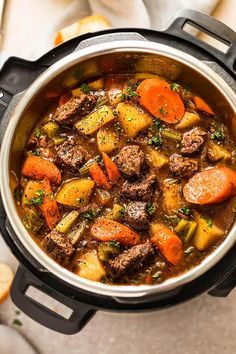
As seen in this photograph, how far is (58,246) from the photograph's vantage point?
7.08 ft

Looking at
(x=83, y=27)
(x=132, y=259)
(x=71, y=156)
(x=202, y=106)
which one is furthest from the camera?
(x=83, y=27)

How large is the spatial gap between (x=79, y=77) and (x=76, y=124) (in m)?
0.19

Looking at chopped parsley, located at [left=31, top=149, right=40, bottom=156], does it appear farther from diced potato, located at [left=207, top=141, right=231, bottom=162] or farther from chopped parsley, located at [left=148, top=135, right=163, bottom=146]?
diced potato, located at [left=207, top=141, right=231, bottom=162]

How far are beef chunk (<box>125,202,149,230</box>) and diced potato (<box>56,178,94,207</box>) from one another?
159 mm

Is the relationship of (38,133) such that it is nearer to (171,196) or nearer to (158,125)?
(158,125)

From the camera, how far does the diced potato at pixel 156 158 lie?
2248 millimetres

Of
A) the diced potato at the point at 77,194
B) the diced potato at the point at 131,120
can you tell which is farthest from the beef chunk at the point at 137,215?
the diced potato at the point at 131,120

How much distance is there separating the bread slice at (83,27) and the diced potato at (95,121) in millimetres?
456

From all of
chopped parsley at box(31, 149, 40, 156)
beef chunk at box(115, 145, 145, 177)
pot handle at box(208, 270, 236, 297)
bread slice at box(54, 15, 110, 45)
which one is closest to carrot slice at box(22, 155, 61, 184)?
chopped parsley at box(31, 149, 40, 156)

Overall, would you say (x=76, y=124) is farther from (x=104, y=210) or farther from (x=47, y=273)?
(x=47, y=273)

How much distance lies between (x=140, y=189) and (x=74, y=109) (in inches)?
15.4

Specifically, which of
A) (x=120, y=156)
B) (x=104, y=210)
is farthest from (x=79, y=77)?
(x=104, y=210)

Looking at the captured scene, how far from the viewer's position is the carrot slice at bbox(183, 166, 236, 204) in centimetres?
219

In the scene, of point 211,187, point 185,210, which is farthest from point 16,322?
point 211,187
